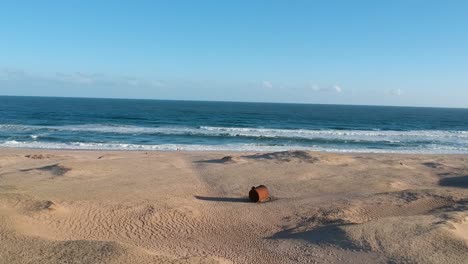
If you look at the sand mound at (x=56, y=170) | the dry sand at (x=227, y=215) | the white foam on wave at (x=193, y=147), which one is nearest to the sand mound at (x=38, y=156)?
the dry sand at (x=227, y=215)

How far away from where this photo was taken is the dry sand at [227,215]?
24.6 feet

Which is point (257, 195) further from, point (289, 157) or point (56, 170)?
point (56, 170)

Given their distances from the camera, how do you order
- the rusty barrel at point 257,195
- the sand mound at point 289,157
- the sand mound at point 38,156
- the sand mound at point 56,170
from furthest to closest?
1. the sand mound at point 38,156
2. the sand mound at point 289,157
3. the sand mound at point 56,170
4. the rusty barrel at point 257,195

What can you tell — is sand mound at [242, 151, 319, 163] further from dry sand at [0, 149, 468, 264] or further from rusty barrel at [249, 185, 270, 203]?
rusty barrel at [249, 185, 270, 203]

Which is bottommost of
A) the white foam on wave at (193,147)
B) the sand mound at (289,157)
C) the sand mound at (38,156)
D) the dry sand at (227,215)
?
the white foam on wave at (193,147)

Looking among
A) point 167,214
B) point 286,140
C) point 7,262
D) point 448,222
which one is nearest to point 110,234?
point 167,214

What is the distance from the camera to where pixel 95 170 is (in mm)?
15219

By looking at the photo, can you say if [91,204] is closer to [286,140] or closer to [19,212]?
[19,212]

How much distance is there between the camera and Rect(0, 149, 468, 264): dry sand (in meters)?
7.51

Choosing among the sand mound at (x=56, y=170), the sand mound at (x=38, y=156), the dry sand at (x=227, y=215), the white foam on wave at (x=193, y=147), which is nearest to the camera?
the dry sand at (x=227, y=215)

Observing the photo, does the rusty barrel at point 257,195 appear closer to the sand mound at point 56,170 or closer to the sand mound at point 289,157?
the sand mound at point 289,157

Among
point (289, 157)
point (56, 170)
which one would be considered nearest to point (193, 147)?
point (289, 157)

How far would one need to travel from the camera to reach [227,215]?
10414 mm

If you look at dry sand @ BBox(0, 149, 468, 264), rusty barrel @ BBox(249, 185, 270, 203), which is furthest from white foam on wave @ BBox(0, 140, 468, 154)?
rusty barrel @ BBox(249, 185, 270, 203)
